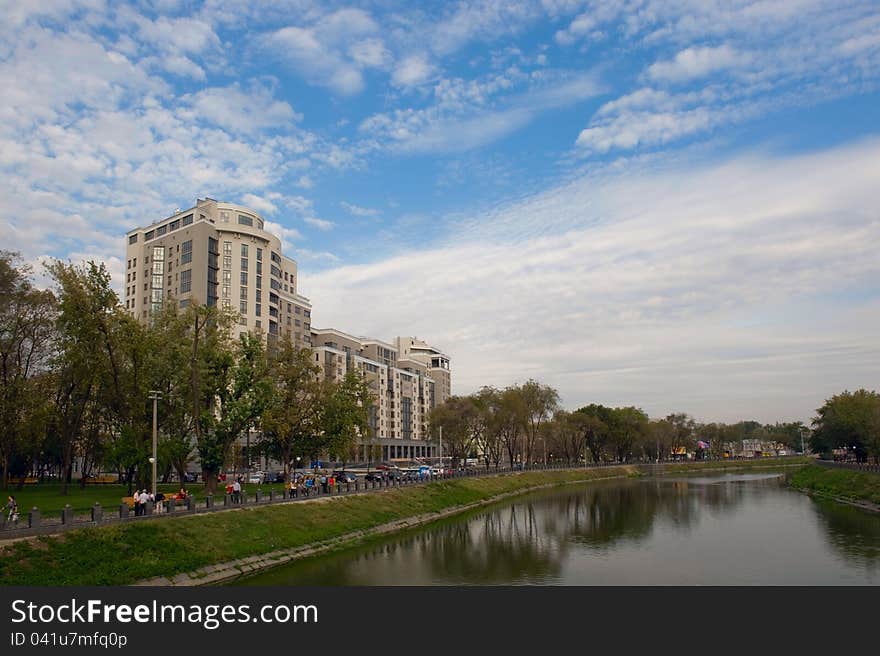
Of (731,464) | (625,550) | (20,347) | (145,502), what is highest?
(20,347)

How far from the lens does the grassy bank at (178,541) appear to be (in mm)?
29297

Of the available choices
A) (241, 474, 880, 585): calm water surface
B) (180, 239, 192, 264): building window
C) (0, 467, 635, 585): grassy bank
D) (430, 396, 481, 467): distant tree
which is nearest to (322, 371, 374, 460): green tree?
(0, 467, 635, 585): grassy bank

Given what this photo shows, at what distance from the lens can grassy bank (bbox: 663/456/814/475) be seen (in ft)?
542

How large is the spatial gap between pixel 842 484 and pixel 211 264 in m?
101

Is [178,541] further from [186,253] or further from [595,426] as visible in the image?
[595,426]

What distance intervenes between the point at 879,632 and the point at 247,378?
4961 cm

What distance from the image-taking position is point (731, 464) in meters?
186

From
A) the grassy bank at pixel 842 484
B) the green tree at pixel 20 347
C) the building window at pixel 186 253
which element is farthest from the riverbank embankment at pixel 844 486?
the building window at pixel 186 253

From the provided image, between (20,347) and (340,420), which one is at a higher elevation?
(20,347)

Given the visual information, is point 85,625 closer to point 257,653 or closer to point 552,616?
point 257,653

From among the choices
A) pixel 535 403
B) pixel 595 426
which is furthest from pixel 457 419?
pixel 595 426

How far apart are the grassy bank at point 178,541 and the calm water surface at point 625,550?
2.99 metres

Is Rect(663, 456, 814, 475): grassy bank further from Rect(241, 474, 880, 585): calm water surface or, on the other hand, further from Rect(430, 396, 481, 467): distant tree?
Rect(241, 474, 880, 585): calm water surface

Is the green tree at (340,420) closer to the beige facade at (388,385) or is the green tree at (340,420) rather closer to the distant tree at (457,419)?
the distant tree at (457,419)
